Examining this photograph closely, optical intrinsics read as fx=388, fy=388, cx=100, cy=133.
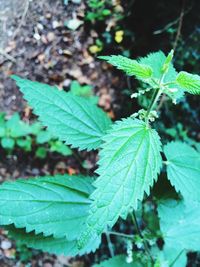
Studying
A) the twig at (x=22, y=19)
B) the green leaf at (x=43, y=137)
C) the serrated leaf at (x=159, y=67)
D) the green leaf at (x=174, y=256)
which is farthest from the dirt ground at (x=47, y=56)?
the serrated leaf at (x=159, y=67)

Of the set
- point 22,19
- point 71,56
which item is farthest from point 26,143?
point 22,19

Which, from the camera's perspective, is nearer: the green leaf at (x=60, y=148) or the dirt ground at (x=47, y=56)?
the green leaf at (x=60, y=148)

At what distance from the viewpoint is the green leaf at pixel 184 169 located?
159cm

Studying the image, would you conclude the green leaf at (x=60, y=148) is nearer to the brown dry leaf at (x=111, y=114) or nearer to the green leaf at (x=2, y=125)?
the green leaf at (x=2, y=125)

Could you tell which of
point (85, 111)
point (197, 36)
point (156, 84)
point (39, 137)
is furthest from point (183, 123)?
point (156, 84)

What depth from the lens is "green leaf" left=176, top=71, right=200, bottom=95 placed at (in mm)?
1381

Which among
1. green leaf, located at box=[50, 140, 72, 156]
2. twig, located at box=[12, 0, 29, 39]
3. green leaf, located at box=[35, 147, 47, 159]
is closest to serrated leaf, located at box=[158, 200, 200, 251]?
green leaf, located at box=[50, 140, 72, 156]

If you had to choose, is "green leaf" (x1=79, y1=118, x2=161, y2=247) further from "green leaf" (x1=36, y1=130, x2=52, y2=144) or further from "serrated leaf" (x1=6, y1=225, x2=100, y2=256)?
"green leaf" (x1=36, y1=130, x2=52, y2=144)

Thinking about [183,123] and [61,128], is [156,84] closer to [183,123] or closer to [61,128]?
[61,128]

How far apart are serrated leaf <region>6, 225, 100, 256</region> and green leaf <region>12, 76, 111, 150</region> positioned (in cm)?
48

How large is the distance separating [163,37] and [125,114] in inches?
29.4

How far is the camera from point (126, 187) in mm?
1322

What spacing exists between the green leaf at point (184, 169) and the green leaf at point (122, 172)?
0.93 feet

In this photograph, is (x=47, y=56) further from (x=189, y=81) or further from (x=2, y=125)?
(x=189, y=81)
